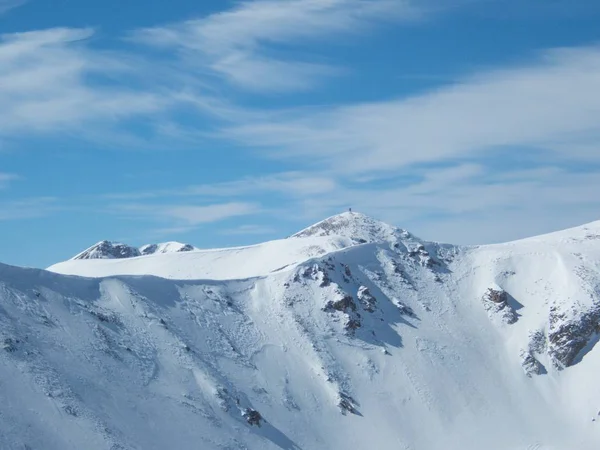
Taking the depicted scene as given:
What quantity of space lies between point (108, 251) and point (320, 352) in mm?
69628

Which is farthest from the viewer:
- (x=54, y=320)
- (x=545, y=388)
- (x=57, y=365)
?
(x=545, y=388)

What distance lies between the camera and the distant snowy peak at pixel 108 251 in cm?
13275

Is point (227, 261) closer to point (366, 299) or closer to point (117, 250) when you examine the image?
point (366, 299)

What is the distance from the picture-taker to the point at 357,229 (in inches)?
4503

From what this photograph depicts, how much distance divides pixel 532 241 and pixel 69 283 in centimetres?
6379

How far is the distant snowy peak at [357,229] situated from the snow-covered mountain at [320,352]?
232 inches

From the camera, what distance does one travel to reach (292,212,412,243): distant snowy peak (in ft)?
356

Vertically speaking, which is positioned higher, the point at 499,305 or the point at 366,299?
the point at 366,299

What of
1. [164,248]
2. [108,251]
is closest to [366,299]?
[108,251]

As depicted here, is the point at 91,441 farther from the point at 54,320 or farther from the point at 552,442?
the point at 552,442

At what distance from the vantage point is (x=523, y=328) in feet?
286

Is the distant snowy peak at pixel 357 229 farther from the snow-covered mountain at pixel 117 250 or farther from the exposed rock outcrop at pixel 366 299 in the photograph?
the snow-covered mountain at pixel 117 250

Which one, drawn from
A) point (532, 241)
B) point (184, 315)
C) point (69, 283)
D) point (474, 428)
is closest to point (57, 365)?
point (69, 283)

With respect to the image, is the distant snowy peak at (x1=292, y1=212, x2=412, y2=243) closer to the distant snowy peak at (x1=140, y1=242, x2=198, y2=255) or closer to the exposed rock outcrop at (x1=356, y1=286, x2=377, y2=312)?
the exposed rock outcrop at (x1=356, y1=286, x2=377, y2=312)
